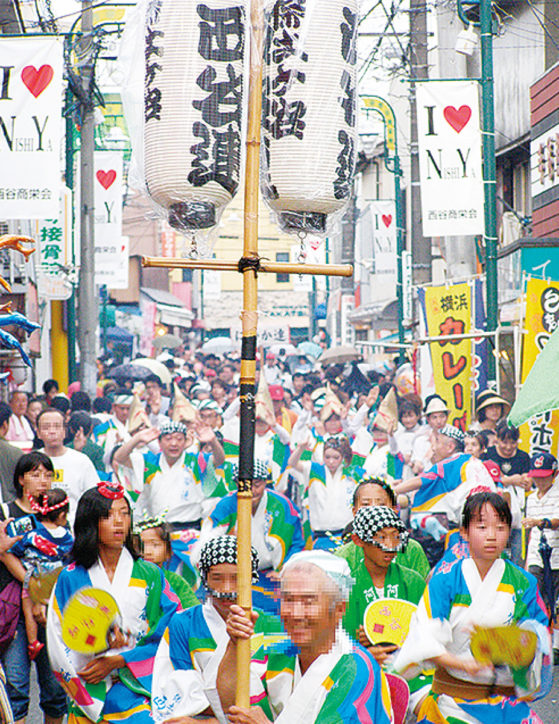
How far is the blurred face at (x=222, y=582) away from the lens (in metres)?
4.41

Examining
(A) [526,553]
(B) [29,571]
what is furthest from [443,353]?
(B) [29,571]

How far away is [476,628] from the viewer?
13.9 feet

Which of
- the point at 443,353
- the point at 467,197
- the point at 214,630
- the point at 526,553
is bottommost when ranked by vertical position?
the point at 526,553

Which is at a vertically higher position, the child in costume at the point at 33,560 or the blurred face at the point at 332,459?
the blurred face at the point at 332,459

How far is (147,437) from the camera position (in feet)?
29.6

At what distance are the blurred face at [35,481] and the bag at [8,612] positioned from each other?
562mm

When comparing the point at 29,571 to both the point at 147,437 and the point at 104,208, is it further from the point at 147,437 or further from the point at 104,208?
the point at 104,208

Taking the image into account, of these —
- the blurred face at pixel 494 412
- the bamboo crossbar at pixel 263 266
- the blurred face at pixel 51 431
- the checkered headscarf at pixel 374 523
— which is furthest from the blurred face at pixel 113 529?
the blurred face at pixel 494 412

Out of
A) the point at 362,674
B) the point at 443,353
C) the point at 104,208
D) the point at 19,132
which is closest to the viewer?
the point at 362,674

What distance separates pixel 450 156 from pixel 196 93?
9.47 metres

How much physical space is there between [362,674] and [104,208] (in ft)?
56.8

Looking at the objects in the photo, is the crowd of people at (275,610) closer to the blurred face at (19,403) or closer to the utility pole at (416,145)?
the blurred face at (19,403)

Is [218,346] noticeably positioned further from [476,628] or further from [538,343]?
[476,628]

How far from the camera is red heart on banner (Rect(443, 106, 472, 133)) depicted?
12906 mm
